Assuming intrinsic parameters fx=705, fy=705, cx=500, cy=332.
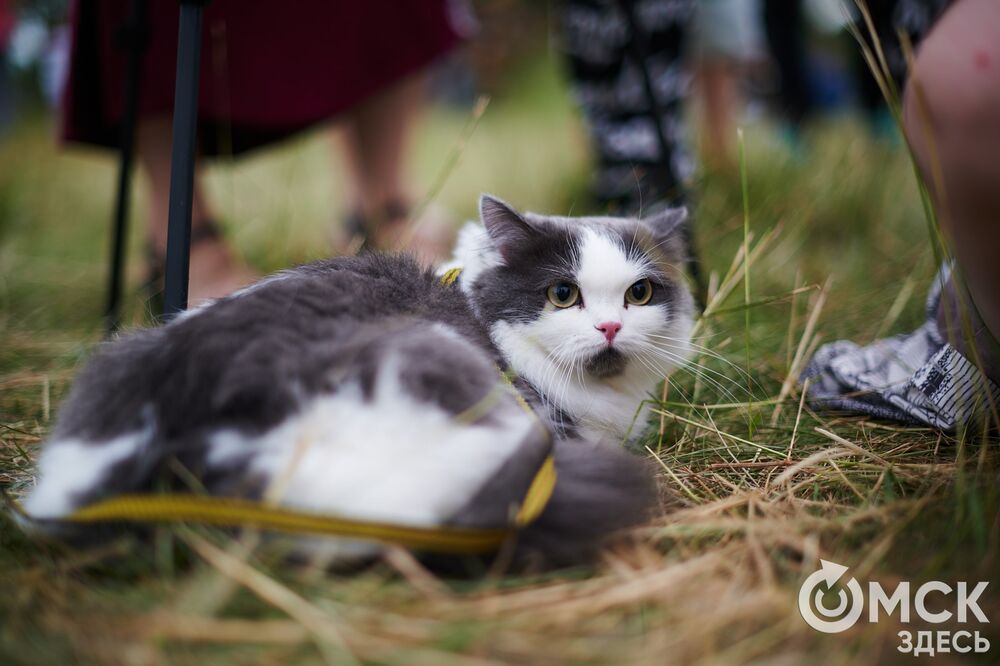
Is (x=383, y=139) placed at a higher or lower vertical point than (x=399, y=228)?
higher

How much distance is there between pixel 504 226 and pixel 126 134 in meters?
0.87

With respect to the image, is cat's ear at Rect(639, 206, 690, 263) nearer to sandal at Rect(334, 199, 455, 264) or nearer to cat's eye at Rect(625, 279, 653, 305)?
cat's eye at Rect(625, 279, 653, 305)

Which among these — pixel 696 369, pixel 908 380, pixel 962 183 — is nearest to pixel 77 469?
pixel 696 369

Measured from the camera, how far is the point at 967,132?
0.85 m

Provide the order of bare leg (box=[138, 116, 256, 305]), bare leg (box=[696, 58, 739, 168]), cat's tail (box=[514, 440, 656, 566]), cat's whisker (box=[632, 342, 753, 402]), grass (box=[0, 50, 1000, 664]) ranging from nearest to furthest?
grass (box=[0, 50, 1000, 664]), cat's tail (box=[514, 440, 656, 566]), cat's whisker (box=[632, 342, 753, 402]), bare leg (box=[138, 116, 256, 305]), bare leg (box=[696, 58, 739, 168])

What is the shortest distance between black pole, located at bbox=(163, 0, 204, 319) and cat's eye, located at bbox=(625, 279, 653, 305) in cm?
66

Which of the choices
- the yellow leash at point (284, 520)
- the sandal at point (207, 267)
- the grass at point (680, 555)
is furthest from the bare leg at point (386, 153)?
the yellow leash at point (284, 520)

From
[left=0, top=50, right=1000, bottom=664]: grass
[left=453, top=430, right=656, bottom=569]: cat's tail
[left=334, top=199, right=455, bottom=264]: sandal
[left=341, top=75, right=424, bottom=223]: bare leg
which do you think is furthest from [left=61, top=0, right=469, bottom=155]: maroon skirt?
[left=453, top=430, right=656, bottom=569]: cat's tail

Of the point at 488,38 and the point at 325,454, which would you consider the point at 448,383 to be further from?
the point at 488,38

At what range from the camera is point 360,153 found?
2.27 meters

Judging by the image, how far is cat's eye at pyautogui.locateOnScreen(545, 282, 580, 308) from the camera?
1077 mm

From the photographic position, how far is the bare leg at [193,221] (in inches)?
69.4

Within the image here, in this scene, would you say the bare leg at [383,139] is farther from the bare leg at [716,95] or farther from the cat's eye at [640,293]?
the bare leg at [716,95]

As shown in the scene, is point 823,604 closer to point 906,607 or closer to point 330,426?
point 906,607
